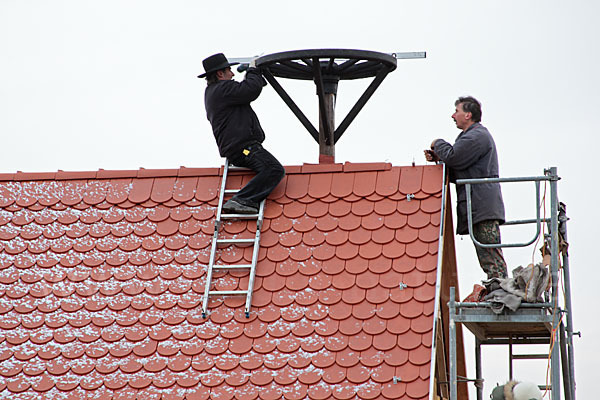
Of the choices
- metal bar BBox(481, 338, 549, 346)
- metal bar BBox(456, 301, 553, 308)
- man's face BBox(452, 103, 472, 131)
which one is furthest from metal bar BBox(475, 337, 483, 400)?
man's face BBox(452, 103, 472, 131)

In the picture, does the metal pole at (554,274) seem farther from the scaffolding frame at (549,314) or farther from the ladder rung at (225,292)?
the ladder rung at (225,292)

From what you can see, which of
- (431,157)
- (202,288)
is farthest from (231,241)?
(431,157)

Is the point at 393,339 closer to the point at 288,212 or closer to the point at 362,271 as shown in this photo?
the point at 362,271

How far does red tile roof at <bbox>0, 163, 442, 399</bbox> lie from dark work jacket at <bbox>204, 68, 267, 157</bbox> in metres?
0.41

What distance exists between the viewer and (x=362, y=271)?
9.82m

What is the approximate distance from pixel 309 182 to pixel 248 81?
123 centimetres

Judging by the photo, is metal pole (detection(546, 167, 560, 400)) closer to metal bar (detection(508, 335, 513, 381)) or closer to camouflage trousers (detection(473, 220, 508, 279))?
camouflage trousers (detection(473, 220, 508, 279))

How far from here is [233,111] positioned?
1079 cm

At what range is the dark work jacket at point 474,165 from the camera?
995cm

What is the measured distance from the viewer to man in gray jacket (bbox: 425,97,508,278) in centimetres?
988

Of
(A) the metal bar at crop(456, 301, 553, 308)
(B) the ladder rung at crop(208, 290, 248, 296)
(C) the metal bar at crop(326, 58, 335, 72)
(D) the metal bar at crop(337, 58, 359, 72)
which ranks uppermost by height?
(D) the metal bar at crop(337, 58, 359, 72)

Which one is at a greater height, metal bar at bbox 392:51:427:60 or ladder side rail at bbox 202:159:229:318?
metal bar at bbox 392:51:427:60

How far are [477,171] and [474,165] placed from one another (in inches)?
2.6

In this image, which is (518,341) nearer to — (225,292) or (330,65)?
(225,292)
